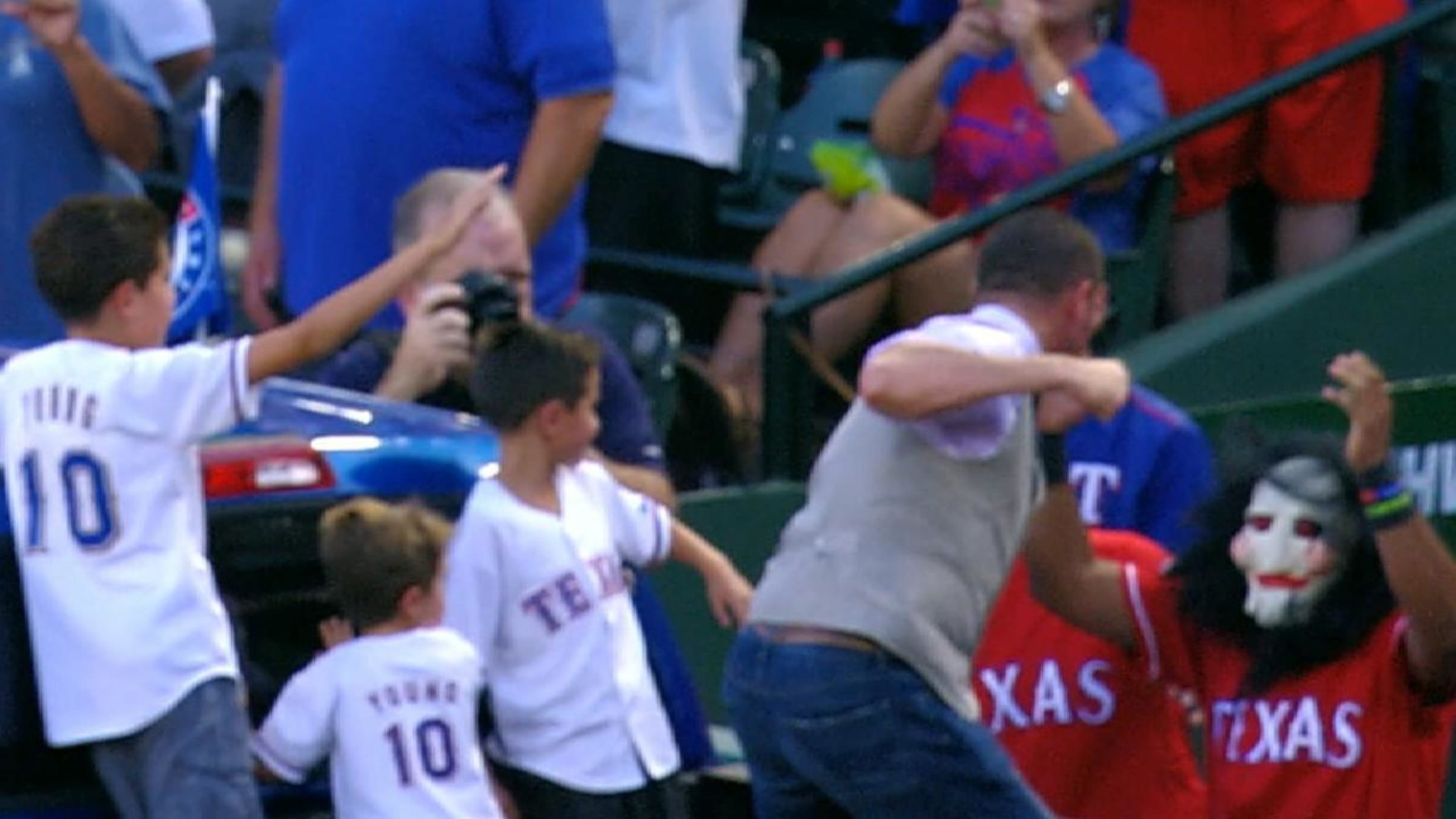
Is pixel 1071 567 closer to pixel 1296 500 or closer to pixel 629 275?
pixel 1296 500

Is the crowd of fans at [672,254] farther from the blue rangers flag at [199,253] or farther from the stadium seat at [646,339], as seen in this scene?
the blue rangers flag at [199,253]

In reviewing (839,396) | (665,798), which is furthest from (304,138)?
(665,798)

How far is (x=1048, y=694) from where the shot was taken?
22.2 ft

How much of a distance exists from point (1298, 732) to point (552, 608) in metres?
1.31

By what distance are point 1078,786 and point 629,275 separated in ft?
9.38

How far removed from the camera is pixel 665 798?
20.3ft

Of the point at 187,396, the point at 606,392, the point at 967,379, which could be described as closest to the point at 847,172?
the point at 606,392

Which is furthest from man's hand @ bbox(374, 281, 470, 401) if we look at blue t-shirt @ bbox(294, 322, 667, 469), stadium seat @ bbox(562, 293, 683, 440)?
stadium seat @ bbox(562, 293, 683, 440)

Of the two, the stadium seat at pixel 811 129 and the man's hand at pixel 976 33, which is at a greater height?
the man's hand at pixel 976 33

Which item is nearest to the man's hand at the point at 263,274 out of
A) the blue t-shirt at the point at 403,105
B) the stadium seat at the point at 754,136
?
the blue t-shirt at the point at 403,105

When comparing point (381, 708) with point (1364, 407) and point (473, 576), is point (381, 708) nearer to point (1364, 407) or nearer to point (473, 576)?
point (473, 576)

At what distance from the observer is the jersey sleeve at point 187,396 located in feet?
18.2

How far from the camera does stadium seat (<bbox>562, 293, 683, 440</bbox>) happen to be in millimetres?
8258

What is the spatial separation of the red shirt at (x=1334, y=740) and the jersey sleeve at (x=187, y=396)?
1.87 metres
